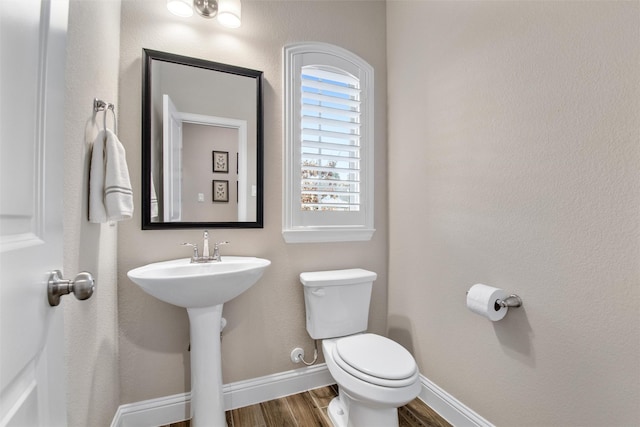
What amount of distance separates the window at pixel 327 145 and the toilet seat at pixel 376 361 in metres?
0.66

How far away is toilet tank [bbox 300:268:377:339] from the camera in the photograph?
5.44 ft

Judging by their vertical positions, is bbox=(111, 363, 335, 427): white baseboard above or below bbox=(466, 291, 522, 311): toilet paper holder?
below

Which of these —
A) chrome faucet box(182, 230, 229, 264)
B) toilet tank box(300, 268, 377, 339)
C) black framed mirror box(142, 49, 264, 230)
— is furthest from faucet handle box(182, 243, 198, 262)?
toilet tank box(300, 268, 377, 339)

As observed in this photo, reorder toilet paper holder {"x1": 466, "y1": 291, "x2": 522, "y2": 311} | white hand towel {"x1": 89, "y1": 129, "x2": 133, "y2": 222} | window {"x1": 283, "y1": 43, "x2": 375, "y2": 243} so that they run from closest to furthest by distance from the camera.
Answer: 1. white hand towel {"x1": 89, "y1": 129, "x2": 133, "y2": 222}
2. toilet paper holder {"x1": 466, "y1": 291, "x2": 522, "y2": 311}
3. window {"x1": 283, "y1": 43, "x2": 375, "y2": 243}

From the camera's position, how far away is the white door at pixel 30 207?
430 mm

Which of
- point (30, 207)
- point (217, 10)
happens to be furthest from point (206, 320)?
point (217, 10)

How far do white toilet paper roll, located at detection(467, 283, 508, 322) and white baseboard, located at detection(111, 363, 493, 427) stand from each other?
1.81 feet

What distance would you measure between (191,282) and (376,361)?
0.86 m

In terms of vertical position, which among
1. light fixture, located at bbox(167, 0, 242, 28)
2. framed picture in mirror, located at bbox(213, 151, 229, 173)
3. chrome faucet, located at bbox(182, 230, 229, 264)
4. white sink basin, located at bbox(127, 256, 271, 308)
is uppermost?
light fixture, located at bbox(167, 0, 242, 28)

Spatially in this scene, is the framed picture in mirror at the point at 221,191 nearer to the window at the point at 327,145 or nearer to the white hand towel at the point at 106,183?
the window at the point at 327,145

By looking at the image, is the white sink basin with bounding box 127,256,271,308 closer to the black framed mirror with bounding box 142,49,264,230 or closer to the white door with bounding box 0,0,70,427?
the black framed mirror with bounding box 142,49,264,230

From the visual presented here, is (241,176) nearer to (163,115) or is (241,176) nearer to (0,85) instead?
(163,115)

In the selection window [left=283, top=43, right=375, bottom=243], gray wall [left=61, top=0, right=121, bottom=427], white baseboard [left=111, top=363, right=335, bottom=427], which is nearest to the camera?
gray wall [left=61, top=0, right=121, bottom=427]

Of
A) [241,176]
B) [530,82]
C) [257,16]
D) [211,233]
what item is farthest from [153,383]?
[530,82]
